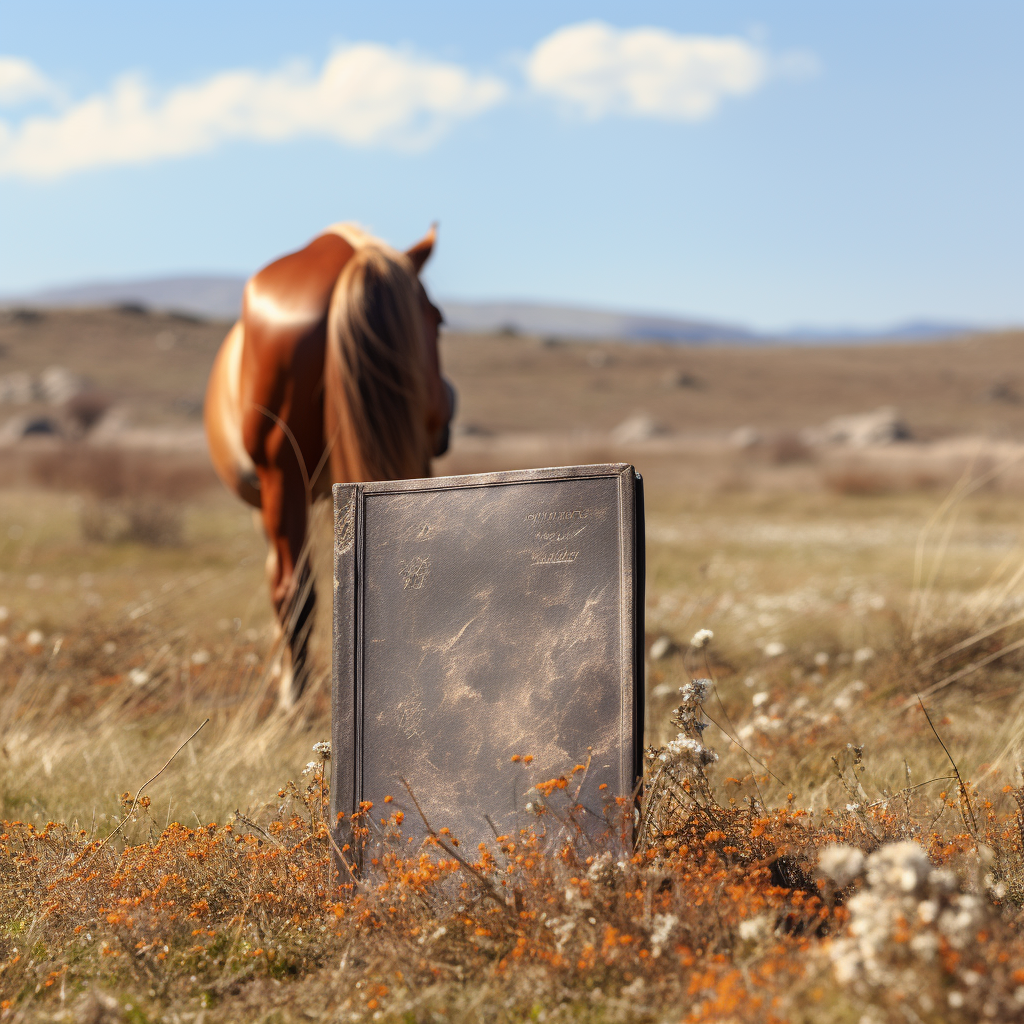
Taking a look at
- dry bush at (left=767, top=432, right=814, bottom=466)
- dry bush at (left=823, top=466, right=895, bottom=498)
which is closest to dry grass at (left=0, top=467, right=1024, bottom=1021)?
dry bush at (left=823, top=466, right=895, bottom=498)

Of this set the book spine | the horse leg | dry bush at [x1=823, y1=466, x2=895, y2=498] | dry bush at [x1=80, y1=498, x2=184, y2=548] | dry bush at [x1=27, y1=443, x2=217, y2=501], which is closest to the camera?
the book spine

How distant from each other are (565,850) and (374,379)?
98.1 inches

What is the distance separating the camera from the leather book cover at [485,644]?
9.06 ft

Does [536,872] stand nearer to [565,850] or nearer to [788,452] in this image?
[565,850]

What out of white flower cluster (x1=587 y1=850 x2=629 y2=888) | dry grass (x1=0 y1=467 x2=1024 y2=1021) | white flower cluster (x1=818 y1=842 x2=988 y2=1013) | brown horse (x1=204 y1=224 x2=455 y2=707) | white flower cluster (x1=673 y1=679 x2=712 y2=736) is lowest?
dry grass (x1=0 y1=467 x2=1024 y2=1021)

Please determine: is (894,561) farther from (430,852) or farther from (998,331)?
(998,331)

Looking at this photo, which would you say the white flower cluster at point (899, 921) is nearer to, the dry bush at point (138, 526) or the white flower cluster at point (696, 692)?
the white flower cluster at point (696, 692)

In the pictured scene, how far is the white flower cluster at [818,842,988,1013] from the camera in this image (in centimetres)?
191

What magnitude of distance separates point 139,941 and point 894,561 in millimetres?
11352

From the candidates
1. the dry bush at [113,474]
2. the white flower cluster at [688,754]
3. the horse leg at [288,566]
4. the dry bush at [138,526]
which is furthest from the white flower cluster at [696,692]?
the dry bush at [113,474]

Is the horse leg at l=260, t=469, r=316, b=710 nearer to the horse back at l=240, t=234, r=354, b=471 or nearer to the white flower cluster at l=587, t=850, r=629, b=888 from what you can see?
the horse back at l=240, t=234, r=354, b=471

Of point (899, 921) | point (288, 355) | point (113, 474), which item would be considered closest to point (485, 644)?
point (899, 921)

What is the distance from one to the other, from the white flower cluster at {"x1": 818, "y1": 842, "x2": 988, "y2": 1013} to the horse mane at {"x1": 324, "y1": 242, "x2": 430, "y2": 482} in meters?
2.76

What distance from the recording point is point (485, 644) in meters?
2.93
